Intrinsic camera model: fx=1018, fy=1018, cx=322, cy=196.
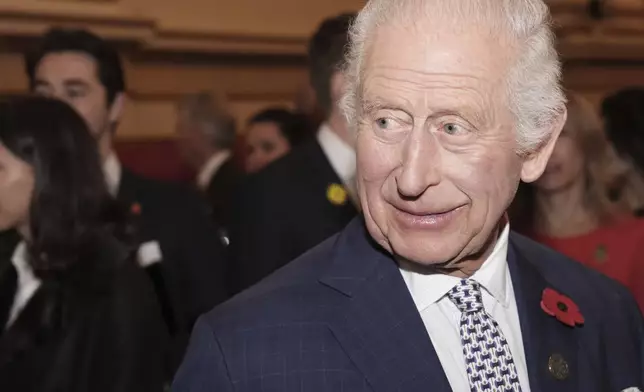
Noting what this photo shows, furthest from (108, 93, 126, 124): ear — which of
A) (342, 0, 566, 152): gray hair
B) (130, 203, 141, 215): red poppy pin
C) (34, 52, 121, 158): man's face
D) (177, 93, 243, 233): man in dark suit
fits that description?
(342, 0, 566, 152): gray hair

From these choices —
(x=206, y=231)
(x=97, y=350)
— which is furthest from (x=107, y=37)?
(x=97, y=350)

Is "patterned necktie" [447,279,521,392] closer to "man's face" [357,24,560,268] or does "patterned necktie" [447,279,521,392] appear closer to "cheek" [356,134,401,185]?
"man's face" [357,24,560,268]

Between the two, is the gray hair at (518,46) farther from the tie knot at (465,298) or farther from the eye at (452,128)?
the tie knot at (465,298)

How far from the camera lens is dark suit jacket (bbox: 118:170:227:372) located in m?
3.24

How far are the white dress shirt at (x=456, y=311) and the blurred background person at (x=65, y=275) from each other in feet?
3.55

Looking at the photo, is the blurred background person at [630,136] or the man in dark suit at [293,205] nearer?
the man in dark suit at [293,205]

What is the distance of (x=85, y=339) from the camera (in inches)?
99.6

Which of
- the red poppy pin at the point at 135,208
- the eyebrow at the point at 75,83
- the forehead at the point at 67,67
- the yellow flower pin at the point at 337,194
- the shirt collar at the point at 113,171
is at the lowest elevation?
the red poppy pin at the point at 135,208

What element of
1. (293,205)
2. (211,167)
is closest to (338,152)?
(293,205)

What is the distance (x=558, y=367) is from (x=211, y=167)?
3910mm

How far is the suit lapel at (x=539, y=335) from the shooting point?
1.75m

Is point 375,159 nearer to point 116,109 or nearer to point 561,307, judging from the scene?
point 561,307

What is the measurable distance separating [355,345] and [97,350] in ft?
3.67

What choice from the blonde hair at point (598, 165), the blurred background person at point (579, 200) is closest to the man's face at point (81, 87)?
the blurred background person at point (579, 200)
